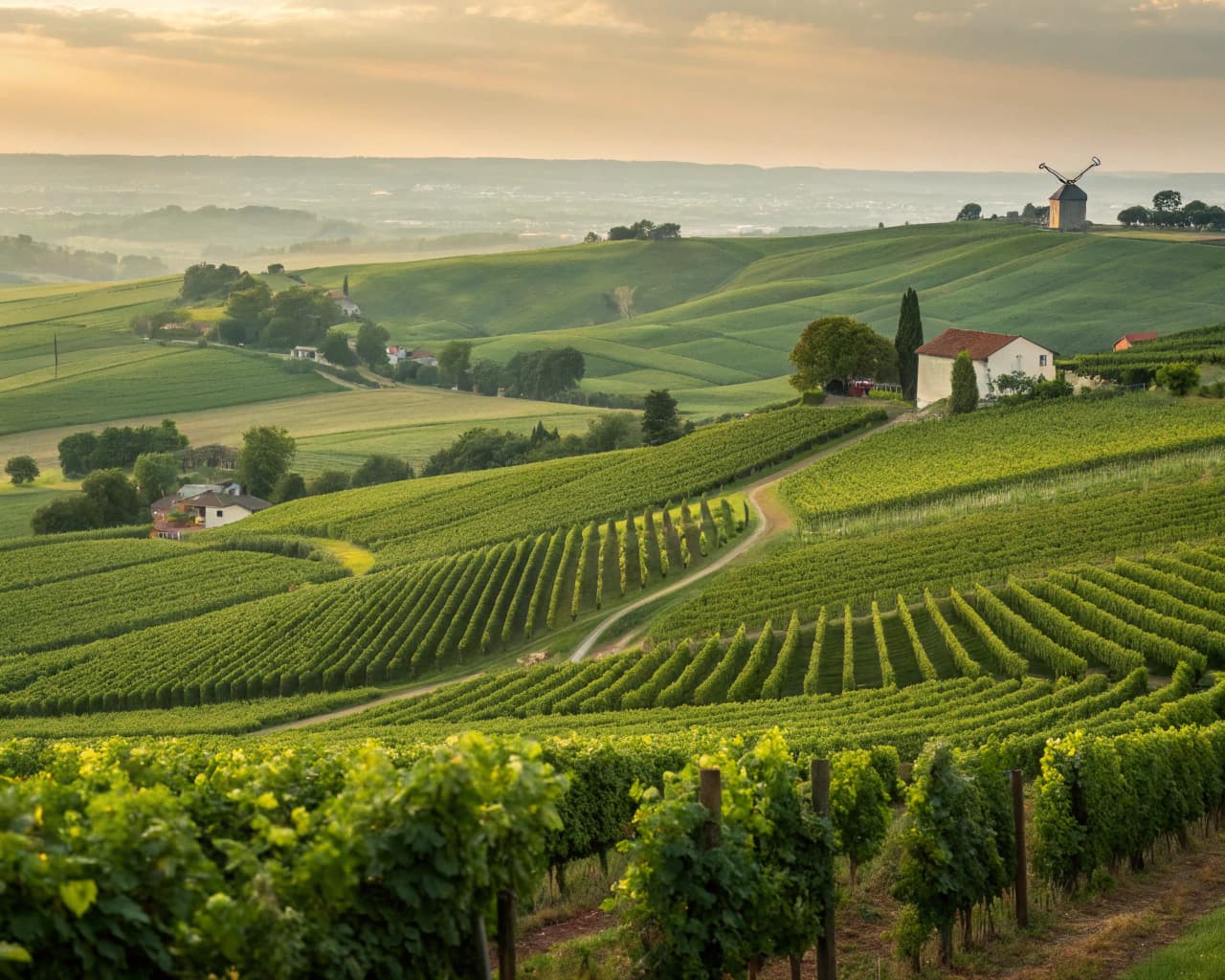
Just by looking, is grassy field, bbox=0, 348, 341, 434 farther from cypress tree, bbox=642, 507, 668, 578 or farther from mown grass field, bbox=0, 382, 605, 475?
cypress tree, bbox=642, 507, 668, 578

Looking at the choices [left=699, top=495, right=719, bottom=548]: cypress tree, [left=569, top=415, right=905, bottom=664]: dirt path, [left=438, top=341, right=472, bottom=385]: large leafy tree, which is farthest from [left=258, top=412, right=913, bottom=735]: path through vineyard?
[left=438, top=341, right=472, bottom=385]: large leafy tree

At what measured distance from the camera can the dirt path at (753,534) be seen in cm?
5368

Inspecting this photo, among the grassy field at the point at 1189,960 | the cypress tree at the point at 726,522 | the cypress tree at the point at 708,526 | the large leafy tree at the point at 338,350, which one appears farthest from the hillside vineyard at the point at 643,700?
the large leafy tree at the point at 338,350

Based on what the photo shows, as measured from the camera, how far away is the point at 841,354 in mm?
88812

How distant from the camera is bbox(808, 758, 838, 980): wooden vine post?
45.0ft

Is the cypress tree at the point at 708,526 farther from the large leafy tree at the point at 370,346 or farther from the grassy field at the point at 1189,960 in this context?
the large leafy tree at the point at 370,346

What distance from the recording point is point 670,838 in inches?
492

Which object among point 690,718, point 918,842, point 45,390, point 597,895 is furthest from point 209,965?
point 45,390

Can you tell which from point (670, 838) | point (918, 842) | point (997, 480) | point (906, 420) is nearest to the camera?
point (670, 838)

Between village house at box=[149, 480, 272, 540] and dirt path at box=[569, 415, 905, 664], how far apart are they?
145 feet

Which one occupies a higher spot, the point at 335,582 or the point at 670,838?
the point at 670,838

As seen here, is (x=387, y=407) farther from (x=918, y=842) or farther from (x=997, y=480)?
(x=918, y=842)

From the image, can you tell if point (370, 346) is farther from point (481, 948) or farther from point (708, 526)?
point (481, 948)

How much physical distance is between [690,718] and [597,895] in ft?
55.4
